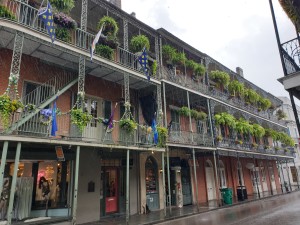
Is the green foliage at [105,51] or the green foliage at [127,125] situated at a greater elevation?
the green foliage at [105,51]

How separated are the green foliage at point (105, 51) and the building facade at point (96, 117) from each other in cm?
4

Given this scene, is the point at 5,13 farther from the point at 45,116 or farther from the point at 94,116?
the point at 94,116

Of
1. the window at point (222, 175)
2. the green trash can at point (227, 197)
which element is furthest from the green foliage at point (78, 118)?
the window at point (222, 175)

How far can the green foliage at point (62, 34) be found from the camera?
31.2 ft

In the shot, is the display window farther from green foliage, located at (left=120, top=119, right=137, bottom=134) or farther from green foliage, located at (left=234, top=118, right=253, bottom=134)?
green foliage, located at (left=234, top=118, right=253, bottom=134)

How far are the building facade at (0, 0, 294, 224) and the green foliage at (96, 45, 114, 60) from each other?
44mm

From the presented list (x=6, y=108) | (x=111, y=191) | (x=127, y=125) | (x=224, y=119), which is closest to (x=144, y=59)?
(x=127, y=125)

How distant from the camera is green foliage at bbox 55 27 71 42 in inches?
375

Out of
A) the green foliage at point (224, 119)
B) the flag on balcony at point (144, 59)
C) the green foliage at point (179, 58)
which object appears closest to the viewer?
the flag on balcony at point (144, 59)

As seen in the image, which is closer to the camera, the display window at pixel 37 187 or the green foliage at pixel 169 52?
the display window at pixel 37 187

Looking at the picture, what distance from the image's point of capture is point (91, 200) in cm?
1112

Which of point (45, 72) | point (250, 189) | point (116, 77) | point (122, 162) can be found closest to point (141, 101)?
point (116, 77)

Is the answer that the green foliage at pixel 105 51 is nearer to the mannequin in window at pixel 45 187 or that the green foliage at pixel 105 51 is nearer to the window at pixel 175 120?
the mannequin in window at pixel 45 187

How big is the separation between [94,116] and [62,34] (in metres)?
4.14
